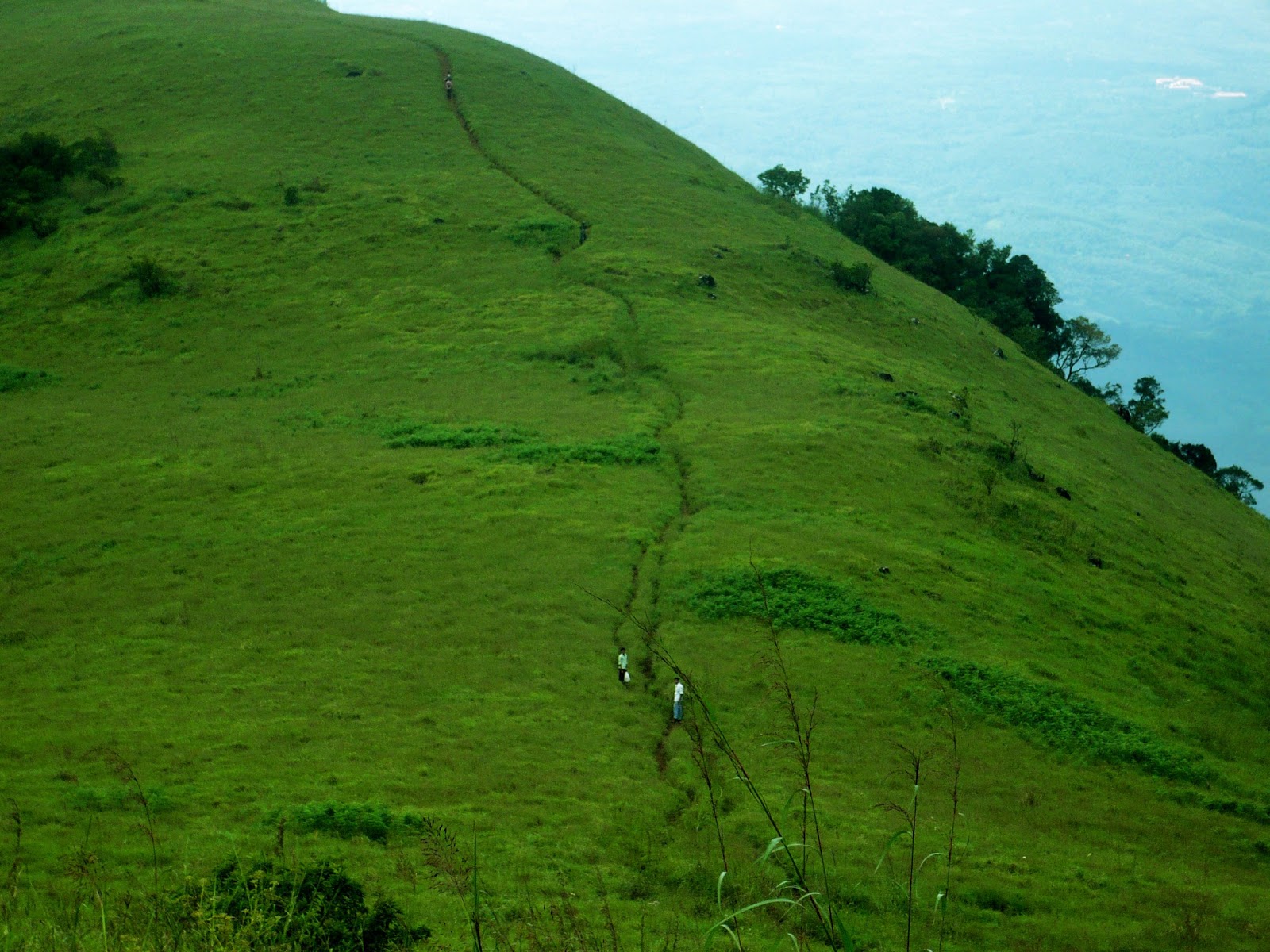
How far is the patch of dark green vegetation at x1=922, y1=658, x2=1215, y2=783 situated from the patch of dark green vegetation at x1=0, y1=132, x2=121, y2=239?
44.8 m

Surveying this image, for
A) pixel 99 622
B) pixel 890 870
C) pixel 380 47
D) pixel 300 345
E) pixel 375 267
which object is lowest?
pixel 99 622

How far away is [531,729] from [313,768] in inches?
152

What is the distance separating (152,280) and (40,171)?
13.7m

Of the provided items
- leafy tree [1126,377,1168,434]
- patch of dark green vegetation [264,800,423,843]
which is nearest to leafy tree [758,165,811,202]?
leafy tree [1126,377,1168,434]

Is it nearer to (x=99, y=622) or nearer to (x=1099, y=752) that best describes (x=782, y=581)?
(x=1099, y=752)

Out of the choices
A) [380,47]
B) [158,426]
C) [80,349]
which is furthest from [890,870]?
[380,47]

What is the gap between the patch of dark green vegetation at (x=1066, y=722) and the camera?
19484 mm

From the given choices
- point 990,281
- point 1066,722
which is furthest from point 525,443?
point 990,281

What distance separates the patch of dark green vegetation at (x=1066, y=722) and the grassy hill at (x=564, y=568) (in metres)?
0.08

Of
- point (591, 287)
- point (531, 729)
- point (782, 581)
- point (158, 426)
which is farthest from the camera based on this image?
point (591, 287)

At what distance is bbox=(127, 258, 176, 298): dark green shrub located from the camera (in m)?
41.8

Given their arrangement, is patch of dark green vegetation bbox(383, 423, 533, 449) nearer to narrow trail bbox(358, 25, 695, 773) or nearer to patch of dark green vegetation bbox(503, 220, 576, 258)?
narrow trail bbox(358, 25, 695, 773)

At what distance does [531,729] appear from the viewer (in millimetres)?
18219

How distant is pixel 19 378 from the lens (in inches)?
1448
